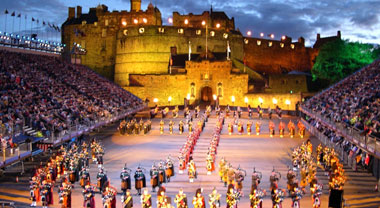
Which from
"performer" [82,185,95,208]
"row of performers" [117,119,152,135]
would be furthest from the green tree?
"performer" [82,185,95,208]

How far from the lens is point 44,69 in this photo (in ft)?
129

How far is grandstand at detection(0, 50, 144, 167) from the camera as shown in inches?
842

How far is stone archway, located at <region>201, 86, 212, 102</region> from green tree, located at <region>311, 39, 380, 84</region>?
45.5 ft

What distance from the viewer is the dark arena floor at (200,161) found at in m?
16.9

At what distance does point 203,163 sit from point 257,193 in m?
8.39

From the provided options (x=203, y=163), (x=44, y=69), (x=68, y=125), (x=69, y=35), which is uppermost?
(x=69, y=35)

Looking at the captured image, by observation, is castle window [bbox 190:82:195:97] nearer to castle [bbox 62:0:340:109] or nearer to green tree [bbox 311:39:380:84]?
castle [bbox 62:0:340:109]

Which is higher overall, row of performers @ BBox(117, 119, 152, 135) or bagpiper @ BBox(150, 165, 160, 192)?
row of performers @ BBox(117, 119, 152, 135)

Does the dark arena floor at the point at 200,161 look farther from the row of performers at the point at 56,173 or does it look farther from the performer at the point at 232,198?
the performer at the point at 232,198

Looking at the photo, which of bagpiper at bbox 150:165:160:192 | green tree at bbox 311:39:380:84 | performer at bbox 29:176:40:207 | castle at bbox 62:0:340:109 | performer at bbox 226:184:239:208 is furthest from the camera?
castle at bbox 62:0:340:109

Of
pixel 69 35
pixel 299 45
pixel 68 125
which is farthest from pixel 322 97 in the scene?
pixel 69 35

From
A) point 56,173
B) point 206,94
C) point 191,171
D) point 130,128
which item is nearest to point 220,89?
point 206,94

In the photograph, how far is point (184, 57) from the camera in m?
56.8

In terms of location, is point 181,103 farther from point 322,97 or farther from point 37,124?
point 37,124
